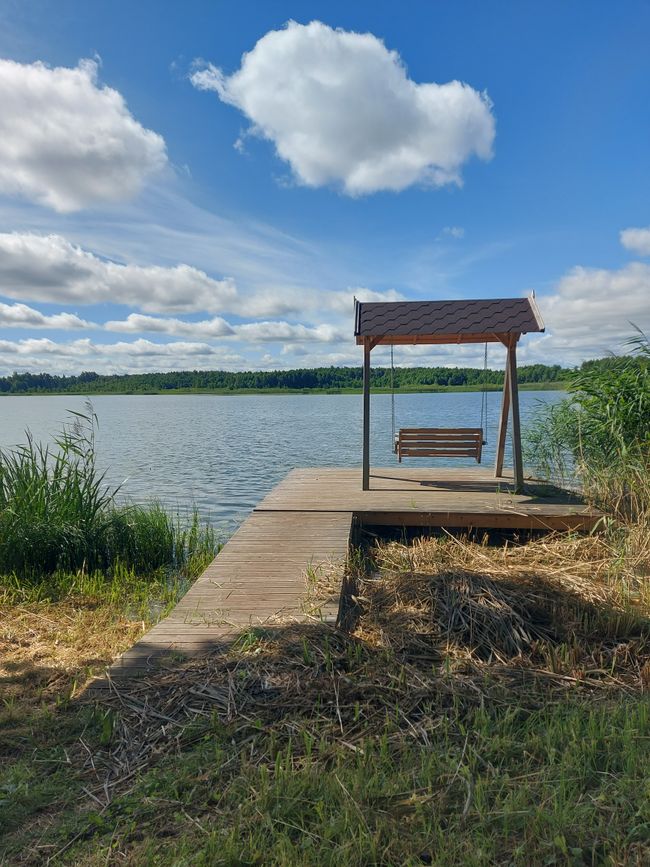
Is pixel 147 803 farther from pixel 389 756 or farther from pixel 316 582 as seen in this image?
pixel 316 582

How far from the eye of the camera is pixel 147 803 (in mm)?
1945

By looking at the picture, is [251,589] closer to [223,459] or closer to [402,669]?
[402,669]

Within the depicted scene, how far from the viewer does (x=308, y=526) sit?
605 cm

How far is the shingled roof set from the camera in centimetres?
714

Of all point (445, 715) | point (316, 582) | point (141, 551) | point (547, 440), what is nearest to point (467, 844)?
point (445, 715)

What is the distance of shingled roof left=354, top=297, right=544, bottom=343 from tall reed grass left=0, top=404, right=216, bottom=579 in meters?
3.68

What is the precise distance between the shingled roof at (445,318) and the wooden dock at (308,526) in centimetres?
219

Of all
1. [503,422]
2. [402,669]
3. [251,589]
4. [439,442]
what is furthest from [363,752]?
[503,422]

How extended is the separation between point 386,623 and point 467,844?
212 cm

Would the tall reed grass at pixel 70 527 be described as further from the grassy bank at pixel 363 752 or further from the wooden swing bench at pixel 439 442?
the wooden swing bench at pixel 439 442

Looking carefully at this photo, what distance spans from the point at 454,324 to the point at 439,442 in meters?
1.88

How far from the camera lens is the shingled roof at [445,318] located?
281 inches

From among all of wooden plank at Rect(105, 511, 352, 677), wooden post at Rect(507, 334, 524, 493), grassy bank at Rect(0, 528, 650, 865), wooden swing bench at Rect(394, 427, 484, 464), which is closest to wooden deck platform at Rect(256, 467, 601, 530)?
wooden post at Rect(507, 334, 524, 493)

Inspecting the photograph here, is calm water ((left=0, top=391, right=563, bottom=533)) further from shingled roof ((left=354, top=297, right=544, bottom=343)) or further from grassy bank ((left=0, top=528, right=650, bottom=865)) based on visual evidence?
grassy bank ((left=0, top=528, right=650, bottom=865))
